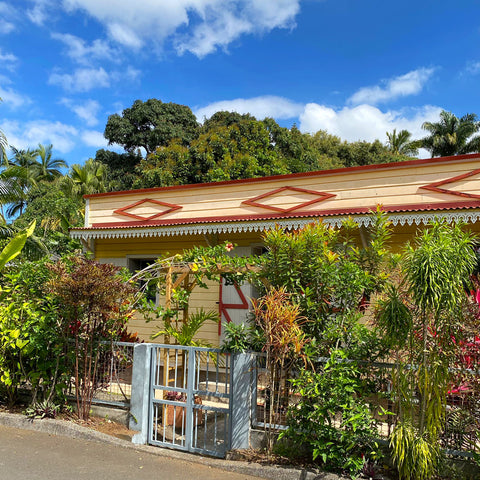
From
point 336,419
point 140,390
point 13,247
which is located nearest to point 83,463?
point 140,390

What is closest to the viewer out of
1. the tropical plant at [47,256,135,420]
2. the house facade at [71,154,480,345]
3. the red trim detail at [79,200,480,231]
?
the tropical plant at [47,256,135,420]

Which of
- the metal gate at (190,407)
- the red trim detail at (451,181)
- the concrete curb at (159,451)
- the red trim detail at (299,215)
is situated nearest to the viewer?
the concrete curb at (159,451)

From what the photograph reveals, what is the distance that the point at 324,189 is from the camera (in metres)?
9.20

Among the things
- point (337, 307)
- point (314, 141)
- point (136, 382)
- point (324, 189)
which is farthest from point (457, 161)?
point (314, 141)

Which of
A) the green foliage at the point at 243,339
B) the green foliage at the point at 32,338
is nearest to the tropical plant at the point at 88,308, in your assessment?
the green foliage at the point at 32,338

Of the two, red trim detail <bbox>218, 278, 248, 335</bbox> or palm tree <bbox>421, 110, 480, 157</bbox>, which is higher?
palm tree <bbox>421, 110, 480, 157</bbox>

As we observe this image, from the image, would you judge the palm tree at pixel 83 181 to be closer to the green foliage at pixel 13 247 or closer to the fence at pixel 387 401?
the green foliage at pixel 13 247

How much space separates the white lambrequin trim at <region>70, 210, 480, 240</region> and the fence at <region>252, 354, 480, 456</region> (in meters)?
2.02

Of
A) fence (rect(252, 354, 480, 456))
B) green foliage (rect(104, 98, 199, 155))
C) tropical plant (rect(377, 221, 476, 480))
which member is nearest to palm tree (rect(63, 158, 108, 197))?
green foliage (rect(104, 98, 199, 155))

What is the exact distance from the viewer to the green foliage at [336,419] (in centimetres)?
447

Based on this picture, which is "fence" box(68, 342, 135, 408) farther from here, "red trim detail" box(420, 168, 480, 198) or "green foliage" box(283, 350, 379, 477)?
"red trim detail" box(420, 168, 480, 198)

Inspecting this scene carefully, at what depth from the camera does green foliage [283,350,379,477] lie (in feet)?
14.7

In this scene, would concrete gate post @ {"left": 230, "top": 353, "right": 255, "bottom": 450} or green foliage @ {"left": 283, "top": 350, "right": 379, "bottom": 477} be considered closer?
green foliage @ {"left": 283, "top": 350, "right": 379, "bottom": 477}

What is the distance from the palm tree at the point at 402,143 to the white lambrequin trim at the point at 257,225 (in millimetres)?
29715
